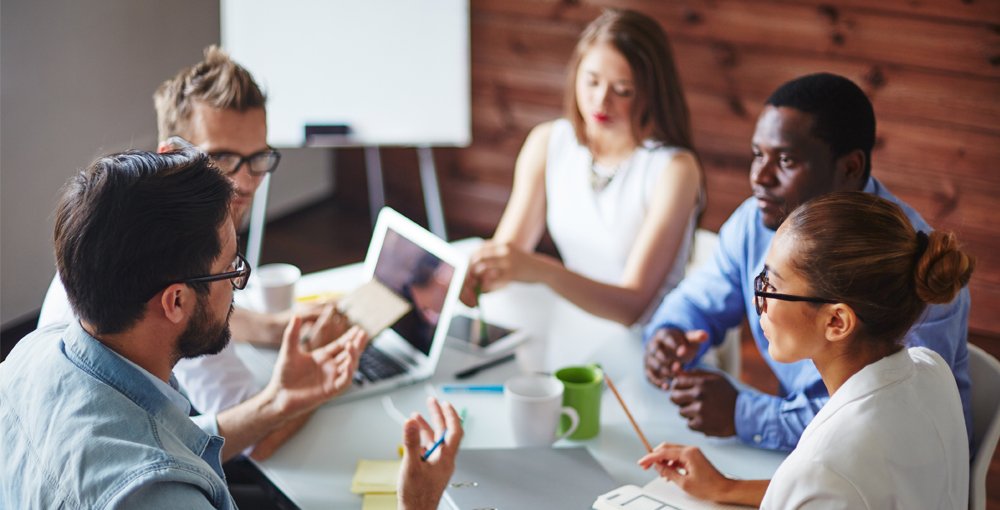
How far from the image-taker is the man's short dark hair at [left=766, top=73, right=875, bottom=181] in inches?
64.5

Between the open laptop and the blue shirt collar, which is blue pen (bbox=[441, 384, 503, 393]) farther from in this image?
the blue shirt collar

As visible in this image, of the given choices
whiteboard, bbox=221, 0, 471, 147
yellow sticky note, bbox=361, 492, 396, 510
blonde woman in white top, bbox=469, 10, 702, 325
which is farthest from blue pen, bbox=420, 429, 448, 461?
whiteboard, bbox=221, 0, 471, 147

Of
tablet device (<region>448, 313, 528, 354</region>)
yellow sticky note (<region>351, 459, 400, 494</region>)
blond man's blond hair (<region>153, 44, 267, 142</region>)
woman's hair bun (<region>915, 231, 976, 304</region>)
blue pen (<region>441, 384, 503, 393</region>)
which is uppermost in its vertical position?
blond man's blond hair (<region>153, 44, 267, 142</region>)

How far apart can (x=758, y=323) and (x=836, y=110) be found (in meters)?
0.45

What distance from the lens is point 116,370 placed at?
1.06 metres

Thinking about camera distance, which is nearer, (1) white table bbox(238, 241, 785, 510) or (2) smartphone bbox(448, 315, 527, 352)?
(1) white table bbox(238, 241, 785, 510)

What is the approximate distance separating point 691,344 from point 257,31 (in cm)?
201

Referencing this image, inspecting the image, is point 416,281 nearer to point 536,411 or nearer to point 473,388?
point 473,388

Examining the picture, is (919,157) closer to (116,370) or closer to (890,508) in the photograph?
(890,508)

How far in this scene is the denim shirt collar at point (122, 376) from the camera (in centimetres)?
105

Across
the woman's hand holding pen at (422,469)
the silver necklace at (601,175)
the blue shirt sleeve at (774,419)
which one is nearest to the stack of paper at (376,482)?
the woman's hand holding pen at (422,469)

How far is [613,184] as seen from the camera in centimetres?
233

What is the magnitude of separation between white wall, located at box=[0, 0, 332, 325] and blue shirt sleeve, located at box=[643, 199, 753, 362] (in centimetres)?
183

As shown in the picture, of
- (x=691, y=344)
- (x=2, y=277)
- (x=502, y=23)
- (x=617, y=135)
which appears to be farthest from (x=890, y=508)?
(x=502, y=23)
